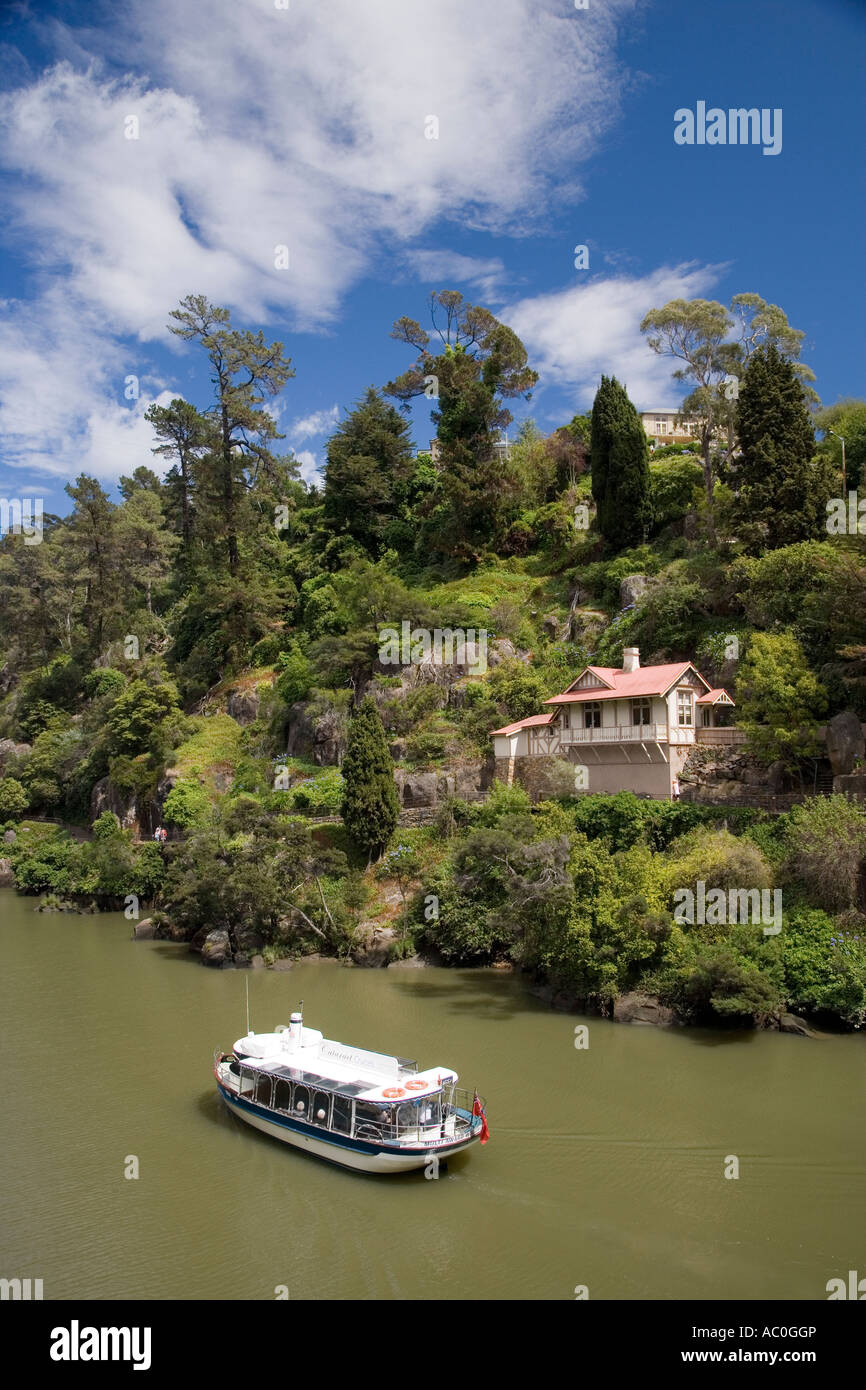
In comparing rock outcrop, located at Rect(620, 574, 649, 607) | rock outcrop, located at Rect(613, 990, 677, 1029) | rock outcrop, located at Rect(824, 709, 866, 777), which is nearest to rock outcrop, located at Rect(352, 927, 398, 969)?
rock outcrop, located at Rect(613, 990, 677, 1029)

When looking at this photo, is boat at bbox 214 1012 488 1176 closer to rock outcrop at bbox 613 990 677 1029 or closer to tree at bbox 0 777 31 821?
rock outcrop at bbox 613 990 677 1029

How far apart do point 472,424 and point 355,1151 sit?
43.6m

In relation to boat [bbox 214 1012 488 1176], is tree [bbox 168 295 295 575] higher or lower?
higher

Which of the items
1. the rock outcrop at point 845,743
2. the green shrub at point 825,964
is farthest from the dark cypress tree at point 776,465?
the green shrub at point 825,964

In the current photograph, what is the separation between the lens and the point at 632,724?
30.6m

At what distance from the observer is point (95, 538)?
60156mm

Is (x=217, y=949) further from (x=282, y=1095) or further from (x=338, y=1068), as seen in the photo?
(x=338, y=1068)

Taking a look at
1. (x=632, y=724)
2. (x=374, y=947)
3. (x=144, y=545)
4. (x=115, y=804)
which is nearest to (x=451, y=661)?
(x=632, y=724)

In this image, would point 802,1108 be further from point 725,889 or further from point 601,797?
point 601,797

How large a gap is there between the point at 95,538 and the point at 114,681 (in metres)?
11.7

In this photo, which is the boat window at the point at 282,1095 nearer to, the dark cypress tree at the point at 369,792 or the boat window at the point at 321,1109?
the boat window at the point at 321,1109

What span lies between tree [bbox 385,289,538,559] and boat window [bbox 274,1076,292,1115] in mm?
37123

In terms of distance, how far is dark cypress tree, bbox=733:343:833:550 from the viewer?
34.0 meters

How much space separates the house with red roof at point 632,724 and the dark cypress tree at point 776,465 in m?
7.48
